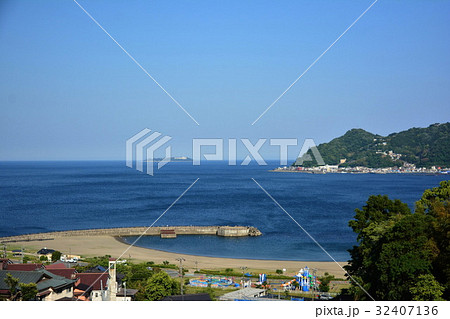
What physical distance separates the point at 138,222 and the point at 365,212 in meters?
15.7

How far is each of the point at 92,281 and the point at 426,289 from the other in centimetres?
523


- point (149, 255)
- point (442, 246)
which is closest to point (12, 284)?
point (442, 246)

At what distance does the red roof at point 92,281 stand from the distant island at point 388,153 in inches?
2107

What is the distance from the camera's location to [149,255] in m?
13.7

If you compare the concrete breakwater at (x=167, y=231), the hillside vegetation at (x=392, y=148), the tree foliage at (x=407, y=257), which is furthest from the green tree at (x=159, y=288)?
the hillside vegetation at (x=392, y=148)

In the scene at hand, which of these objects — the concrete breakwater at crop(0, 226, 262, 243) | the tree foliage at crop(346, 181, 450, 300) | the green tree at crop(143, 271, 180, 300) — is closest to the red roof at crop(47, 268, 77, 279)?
the green tree at crop(143, 271, 180, 300)

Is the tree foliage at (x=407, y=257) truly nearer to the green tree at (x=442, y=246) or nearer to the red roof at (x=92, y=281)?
the green tree at (x=442, y=246)

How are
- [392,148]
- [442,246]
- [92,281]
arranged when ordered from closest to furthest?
1. [442,246]
2. [92,281]
3. [392,148]

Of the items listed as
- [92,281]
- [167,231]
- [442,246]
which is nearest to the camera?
[442,246]

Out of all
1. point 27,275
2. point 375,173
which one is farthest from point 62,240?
point 375,173

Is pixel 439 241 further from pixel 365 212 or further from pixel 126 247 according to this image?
pixel 126 247

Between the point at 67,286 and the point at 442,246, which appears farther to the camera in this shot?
the point at 67,286

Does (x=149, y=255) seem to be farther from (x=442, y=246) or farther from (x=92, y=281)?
(x=442, y=246)

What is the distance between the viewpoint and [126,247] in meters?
15.4
